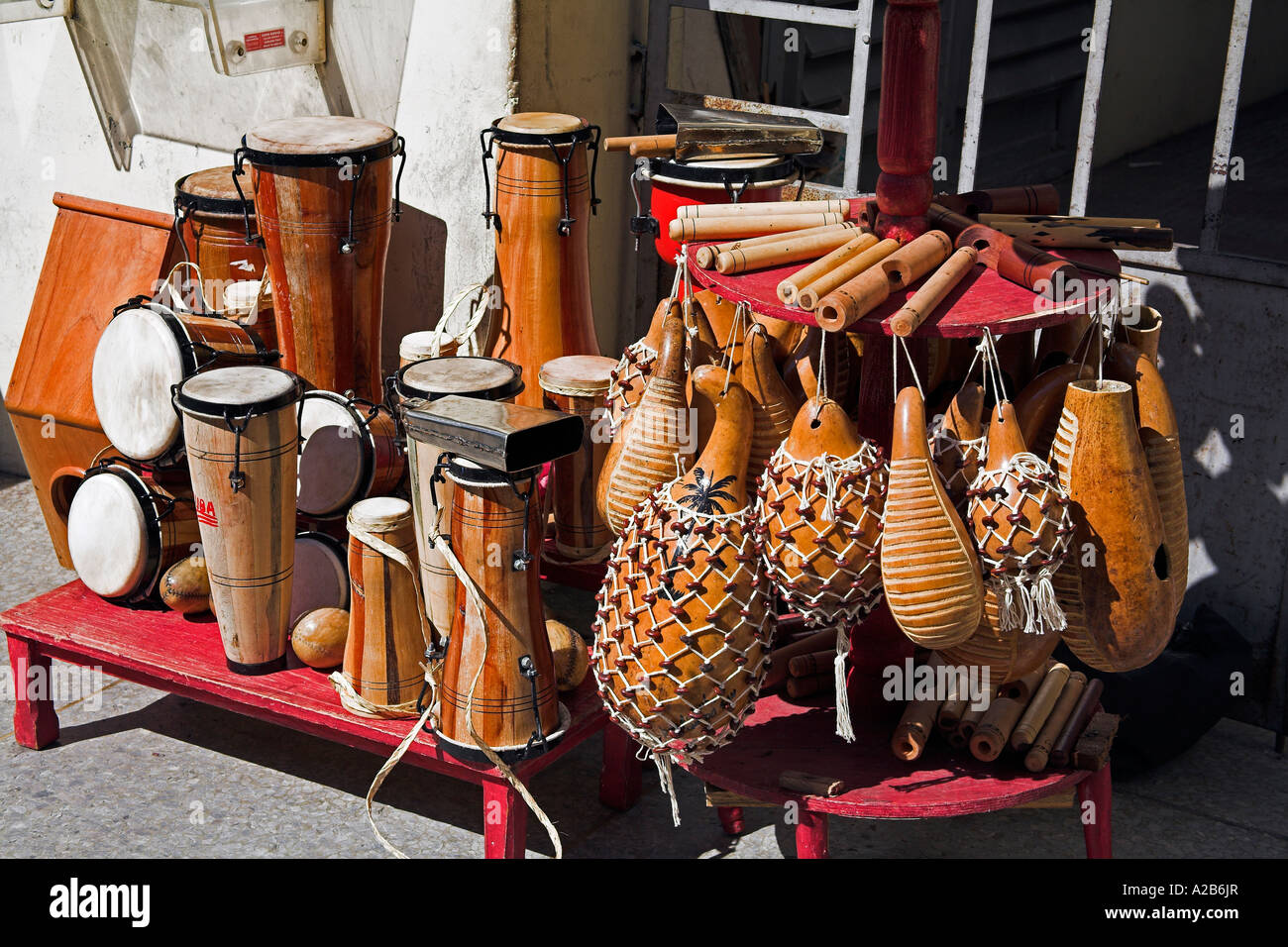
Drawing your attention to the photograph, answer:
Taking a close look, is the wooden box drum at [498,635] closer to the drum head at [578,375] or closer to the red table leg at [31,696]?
the drum head at [578,375]

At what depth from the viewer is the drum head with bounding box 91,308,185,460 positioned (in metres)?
3.80

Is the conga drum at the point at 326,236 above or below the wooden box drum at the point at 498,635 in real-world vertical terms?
above

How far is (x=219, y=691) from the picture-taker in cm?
355

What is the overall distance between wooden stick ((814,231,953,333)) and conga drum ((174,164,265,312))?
2333 mm

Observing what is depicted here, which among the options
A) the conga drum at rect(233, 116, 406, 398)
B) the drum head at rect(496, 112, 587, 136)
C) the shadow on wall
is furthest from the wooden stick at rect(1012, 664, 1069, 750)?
the shadow on wall

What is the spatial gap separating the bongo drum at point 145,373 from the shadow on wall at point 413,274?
0.88 metres

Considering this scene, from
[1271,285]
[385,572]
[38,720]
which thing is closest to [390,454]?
[385,572]

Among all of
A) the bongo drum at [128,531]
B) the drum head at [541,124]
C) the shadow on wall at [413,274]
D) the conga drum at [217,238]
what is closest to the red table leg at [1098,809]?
the drum head at [541,124]

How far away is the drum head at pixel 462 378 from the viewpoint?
3328mm

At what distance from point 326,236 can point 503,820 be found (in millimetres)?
1712

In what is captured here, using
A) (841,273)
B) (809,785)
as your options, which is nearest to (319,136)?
(841,273)

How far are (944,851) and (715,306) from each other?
1427mm

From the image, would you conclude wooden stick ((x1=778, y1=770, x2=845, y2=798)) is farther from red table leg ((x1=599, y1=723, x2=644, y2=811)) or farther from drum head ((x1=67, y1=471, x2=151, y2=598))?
drum head ((x1=67, y1=471, x2=151, y2=598))

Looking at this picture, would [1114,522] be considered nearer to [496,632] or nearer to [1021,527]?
[1021,527]
